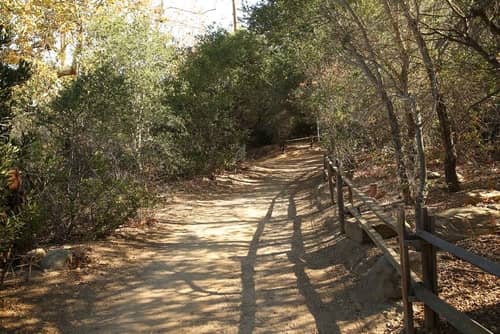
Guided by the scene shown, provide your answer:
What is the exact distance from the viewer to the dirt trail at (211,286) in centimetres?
521

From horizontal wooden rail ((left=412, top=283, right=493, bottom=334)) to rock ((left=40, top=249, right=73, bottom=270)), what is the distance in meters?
5.23

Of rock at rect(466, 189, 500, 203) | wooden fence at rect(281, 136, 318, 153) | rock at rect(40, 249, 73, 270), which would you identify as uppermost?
wooden fence at rect(281, 136, 318, 153)

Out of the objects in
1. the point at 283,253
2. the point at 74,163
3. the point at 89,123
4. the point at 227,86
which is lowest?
the point at 283,253

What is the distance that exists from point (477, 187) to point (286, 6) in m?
5.41

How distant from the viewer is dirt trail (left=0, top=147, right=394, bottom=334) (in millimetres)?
5207

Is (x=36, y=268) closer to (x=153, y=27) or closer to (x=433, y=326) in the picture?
(x=433, y=326)

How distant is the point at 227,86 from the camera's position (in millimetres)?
20078

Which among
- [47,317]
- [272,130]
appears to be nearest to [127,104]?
[47,317]

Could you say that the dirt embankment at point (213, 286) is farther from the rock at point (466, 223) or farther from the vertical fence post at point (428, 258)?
the rock at point (466, 223)

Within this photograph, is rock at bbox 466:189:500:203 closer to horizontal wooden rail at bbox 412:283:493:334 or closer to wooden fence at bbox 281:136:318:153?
horizontal wooden rail at bbox 412:283:493:334

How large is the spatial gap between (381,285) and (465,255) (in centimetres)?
221

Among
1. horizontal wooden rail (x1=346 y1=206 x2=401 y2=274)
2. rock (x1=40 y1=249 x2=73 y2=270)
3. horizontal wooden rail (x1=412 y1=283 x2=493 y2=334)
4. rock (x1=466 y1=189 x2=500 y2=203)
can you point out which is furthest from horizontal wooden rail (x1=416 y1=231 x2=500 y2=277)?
rock (x1=40 y1=249 x2=73 y2=270)

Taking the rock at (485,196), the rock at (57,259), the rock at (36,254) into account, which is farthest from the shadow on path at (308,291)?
the rock at (36,254)

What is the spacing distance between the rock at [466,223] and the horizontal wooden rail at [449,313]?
2.28 meters
